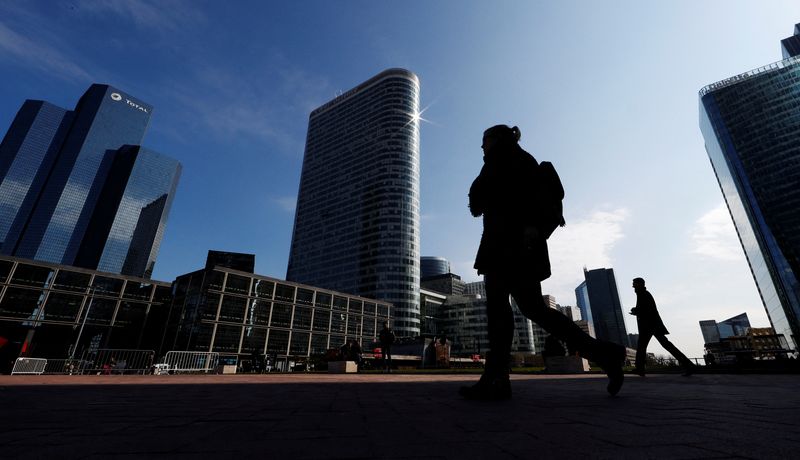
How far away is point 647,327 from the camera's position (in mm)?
7340

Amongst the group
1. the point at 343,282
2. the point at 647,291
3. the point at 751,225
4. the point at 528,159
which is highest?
the point at 751,225

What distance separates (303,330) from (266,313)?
867 centimetres

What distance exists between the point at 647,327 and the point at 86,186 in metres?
176

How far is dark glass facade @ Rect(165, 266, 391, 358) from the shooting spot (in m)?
60.1

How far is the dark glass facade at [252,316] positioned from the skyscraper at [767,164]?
89.4 metres

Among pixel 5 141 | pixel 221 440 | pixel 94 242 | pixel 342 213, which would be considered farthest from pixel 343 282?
pixel 5 141

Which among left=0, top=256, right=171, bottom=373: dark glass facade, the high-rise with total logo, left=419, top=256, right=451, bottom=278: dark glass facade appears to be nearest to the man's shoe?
left=0, top=256, right=171, bottom=373: dark glass facade

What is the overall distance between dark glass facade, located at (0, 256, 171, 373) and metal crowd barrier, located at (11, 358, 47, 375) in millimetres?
43576

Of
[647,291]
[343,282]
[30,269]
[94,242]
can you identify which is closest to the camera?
[647,291]

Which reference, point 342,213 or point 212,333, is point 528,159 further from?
point 342,213

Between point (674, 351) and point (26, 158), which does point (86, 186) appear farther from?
point (674, 351)

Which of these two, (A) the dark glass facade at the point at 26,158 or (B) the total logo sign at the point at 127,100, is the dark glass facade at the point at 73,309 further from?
(B) the total logo sign at the point at 127,100

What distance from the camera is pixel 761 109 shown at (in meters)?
77.6

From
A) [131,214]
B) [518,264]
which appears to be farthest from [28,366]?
[131,214]
